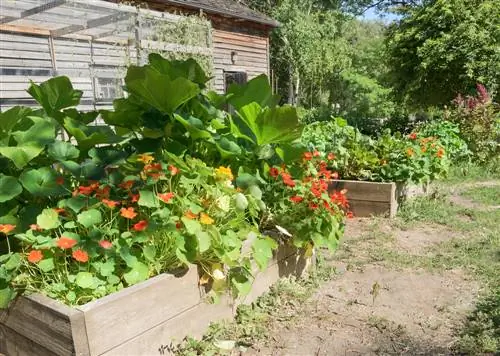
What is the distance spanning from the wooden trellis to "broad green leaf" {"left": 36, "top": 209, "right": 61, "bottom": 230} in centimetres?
→ 553

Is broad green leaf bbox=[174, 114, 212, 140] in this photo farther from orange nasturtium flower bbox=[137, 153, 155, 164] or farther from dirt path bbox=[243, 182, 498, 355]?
dirt path bbox=[243, 182, 498, 355]

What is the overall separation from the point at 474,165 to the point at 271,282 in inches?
225

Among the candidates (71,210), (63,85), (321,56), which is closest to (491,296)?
(71,210)

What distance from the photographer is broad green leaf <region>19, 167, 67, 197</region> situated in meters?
1.93

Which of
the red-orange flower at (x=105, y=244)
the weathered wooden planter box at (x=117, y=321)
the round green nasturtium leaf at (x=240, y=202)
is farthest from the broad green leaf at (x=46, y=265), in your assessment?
the round green nasturtium leaf at (x=240, y=202)

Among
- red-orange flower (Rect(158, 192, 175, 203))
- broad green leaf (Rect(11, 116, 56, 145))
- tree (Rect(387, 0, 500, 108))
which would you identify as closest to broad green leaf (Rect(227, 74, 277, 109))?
red-orange flower (Rect(158, 192, 175, 203))

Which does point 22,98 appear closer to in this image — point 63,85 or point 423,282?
point 63,85

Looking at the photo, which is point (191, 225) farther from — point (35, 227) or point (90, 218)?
point (35, 227)

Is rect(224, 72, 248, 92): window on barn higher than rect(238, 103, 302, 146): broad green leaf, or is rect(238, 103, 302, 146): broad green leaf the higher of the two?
rect(224, 72, 248, 92): window on barn

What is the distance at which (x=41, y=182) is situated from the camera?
1992mm

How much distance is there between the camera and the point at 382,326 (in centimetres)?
229

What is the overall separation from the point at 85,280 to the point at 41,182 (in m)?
0.54

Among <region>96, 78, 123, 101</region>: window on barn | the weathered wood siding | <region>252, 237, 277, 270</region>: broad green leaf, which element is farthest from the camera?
the weathered wood siding

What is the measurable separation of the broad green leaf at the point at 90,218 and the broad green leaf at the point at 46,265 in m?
0.19
